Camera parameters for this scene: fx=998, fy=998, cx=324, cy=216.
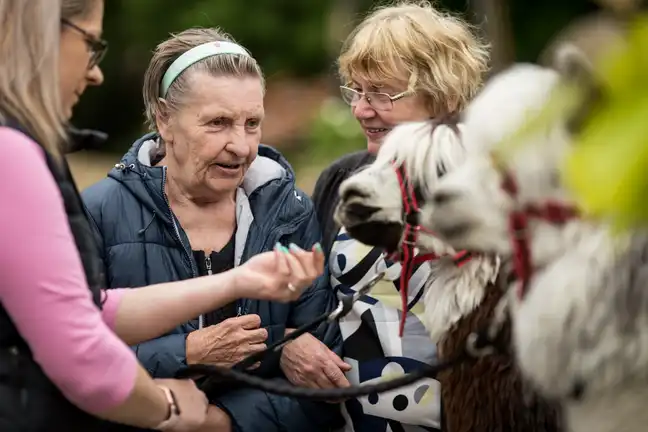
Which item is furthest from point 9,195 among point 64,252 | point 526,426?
point 526,426

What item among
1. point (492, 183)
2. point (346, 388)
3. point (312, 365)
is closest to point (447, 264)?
point (346, 388)

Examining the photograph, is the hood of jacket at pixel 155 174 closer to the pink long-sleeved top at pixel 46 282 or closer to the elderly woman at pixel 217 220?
the elderly woman at pixel 217 220

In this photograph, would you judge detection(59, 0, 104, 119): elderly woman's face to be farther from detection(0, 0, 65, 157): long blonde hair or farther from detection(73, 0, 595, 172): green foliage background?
detection(73, 0, 595, 172): green foliage background

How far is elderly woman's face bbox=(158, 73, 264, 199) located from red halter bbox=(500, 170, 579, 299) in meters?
1.43

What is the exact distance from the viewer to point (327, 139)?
14.5 m

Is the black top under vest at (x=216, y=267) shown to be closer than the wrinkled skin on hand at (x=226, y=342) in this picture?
No

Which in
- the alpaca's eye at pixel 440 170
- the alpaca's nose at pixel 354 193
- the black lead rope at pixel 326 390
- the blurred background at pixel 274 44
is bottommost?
the blurred background at pixel 274 44

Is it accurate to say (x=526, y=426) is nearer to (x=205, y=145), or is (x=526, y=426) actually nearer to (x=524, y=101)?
(x=524, y=101)

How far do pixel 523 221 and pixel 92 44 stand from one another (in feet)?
3.73

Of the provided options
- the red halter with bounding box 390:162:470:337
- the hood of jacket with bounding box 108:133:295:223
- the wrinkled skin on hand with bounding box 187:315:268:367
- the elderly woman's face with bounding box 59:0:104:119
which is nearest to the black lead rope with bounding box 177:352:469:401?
the wrinkled skin on hand with bounding box 187:315:268:367

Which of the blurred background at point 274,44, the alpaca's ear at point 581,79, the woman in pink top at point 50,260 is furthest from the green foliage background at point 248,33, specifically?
the alpaca's ear at point 581,79

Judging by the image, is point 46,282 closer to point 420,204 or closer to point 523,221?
point 523,221

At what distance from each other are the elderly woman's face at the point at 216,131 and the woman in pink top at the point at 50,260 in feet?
2.80

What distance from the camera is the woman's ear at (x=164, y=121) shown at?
3.54 metres
